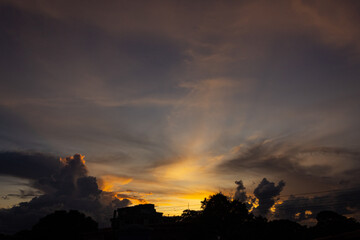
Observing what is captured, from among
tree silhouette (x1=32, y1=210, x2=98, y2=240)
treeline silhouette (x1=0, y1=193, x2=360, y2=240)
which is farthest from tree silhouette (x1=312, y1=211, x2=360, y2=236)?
tree silhouette (x1=32, y1=210, x2=98, y2=240)

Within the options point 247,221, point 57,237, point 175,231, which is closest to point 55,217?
point 57,237

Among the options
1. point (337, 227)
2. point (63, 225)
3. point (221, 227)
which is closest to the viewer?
point (221, 227)

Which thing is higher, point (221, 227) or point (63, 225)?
point (221, 227)

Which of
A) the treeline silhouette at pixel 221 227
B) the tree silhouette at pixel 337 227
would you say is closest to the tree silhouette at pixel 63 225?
the treeline silhouette at pixel 221 227

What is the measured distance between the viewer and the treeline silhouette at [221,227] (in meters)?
42.9

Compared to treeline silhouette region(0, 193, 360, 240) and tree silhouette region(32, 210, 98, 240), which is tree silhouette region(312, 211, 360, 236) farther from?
tree silhouette region(32, 210, 98, 240)

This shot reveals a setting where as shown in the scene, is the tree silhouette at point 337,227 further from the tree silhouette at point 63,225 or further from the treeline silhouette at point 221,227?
the tree silhouette at point 63,225

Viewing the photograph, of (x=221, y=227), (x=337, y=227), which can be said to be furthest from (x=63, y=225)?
(x=337, y=227)

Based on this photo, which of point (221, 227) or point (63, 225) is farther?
point (63, 225)

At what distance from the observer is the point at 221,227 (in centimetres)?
4609

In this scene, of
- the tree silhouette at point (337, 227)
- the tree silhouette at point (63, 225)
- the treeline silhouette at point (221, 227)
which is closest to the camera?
the treeline silhouette at point (221, 227)

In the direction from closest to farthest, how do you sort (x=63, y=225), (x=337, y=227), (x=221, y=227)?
(x=221, y=227)
(x=337, y=227)
(x=63, y=225)

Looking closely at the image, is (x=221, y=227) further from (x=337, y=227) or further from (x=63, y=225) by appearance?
(x=63, y=225)

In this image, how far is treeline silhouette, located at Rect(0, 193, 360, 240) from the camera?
42.9m
